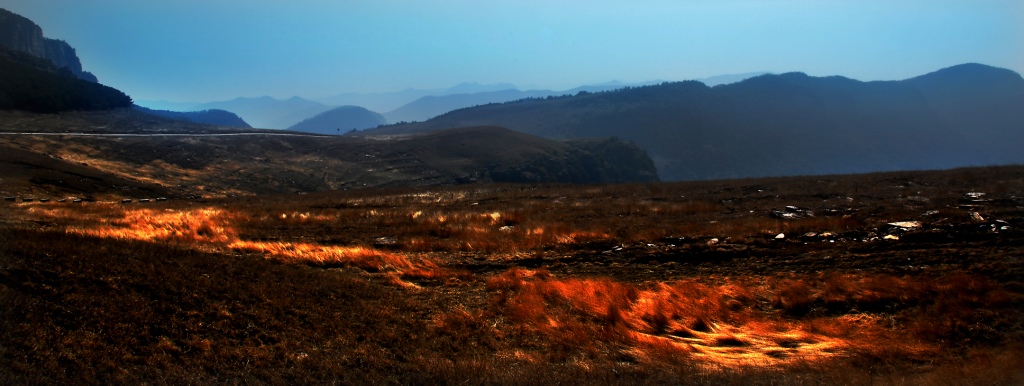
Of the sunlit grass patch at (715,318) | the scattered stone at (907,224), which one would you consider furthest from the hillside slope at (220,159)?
the scattered stone at (907,224)

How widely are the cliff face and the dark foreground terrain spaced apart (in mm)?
122172

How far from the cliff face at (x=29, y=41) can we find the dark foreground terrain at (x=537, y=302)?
122172 mm

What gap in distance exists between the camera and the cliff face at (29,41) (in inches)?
4607

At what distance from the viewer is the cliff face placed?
117006 mm

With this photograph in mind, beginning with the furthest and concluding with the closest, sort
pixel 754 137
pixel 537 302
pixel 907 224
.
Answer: pixel 754 137 < pixel 907 224 < pixel 537 302

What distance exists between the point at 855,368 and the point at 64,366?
10181mm

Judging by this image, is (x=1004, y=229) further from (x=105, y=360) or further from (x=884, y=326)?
(x=105, y=360)

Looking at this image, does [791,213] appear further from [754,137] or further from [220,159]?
[754,137]

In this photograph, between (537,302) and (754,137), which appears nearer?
(537,302)

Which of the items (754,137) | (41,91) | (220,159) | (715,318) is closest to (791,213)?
(715,318)

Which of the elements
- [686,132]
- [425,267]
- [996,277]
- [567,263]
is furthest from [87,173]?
[686,132]

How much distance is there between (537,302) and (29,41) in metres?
177

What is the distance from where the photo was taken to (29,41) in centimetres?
13075

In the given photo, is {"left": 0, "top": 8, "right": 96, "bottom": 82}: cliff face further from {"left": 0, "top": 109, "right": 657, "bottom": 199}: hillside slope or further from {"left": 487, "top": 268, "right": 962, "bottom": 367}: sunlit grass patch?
{"left": 487, "top": 268, "right": 962, "bottom": 367}: sunlit grass patch
